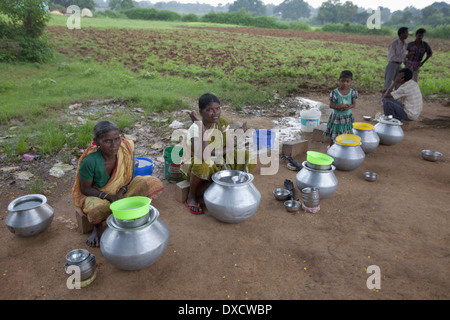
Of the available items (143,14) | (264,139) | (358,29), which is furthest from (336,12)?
(264,139)

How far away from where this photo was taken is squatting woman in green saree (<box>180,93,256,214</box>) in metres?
3.15

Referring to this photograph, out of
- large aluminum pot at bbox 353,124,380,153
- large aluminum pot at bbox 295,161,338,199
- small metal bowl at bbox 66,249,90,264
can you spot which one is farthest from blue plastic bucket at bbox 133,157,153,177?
large aluminum pot at bbox 353,124,380,153

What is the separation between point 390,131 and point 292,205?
9.26ft

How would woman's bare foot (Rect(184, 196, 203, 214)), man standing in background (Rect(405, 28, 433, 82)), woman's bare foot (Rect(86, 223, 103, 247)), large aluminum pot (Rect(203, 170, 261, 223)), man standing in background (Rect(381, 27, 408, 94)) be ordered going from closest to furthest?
1. woman's bare foot (Rect(86, 223, 103, 247))
2. large aluminum pot (Rect(203, 170, 261, 223))
3. woman's bare foot (Rect(184, 196, 203, 214))
4. man standing in background (Rect(381, 27, 408, 94))
5. man standing in background (Rect(405, 28, 433, 82))

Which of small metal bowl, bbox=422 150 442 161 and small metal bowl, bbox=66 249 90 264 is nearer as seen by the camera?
small metal bowl, bbox=66 249 90 264

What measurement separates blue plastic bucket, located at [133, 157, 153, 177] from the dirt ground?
0.34m

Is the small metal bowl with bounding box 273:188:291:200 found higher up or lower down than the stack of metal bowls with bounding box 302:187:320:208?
lower down

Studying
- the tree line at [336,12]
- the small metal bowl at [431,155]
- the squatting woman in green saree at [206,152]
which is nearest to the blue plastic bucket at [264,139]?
the squatting woman in green saree at [206,152]

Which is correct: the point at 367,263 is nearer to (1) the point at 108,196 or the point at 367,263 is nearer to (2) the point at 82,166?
(1) the point at 108,196

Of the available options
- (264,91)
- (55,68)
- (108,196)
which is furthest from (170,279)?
(55,68)

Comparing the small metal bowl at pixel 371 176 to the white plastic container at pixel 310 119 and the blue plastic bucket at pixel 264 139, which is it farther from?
the white plastic container at pixel 310 119

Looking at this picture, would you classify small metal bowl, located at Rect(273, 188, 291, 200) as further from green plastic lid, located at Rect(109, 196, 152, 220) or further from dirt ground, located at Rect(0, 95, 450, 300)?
green plastic lid, located at Rect(109, 196, 152, 220)
